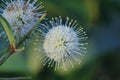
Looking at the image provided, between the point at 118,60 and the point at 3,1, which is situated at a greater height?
the point at 3,1

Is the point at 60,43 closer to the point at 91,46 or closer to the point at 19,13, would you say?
the point at 19,13

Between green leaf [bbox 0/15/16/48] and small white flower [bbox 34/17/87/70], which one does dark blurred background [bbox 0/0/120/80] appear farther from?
green leaf [bbox 0/15/16/48]

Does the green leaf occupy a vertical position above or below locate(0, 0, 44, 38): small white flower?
below

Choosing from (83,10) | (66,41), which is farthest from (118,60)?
(66,41)

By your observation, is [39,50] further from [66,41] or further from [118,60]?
[118,60]

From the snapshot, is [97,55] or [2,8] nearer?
[2,8]

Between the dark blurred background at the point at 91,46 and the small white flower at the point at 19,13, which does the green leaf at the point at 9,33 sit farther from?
the dark blurred background at the point at 91,46

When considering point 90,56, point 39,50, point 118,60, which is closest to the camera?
point 39,50

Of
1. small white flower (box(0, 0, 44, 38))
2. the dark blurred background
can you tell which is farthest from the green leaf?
the dark blurred background
